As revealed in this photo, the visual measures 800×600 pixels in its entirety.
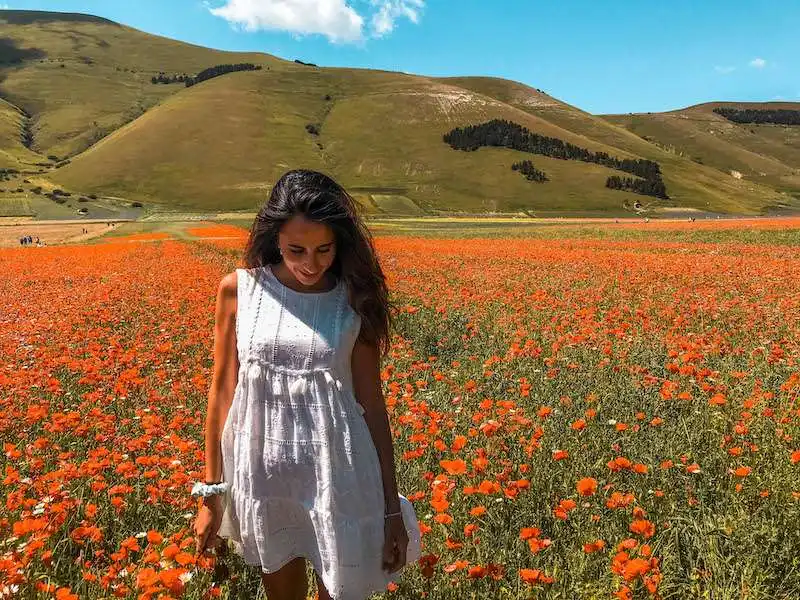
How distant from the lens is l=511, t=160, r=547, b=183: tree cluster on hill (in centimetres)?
13388

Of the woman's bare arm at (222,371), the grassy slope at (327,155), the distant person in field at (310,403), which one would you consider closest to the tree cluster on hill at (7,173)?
the grassy slope at (327,155)

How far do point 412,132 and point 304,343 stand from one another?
163232 mm

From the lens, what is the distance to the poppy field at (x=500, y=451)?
2.88 meters

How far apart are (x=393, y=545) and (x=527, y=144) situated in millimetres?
159884

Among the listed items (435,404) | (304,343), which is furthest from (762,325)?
(304,343)

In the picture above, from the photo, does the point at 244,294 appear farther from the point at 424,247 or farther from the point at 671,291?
the point at 424,247

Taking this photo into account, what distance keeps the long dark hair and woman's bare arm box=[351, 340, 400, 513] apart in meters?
0.08

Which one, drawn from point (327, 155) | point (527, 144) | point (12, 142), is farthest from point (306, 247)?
point (12, 142)

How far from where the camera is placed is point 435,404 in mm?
5762

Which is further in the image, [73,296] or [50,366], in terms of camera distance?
[73,296]

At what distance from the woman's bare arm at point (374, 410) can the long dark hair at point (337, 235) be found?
79 mm

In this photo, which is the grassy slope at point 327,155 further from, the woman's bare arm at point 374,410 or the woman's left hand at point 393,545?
the woman's left hand at point 393,545

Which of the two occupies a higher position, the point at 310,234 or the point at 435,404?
the point at 310,234

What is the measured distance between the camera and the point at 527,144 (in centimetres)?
15050
